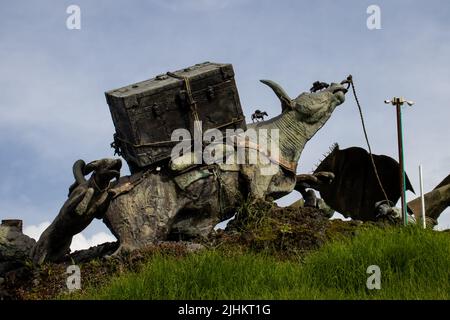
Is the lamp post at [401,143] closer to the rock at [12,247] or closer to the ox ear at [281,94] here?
the ox ear at [281,94]

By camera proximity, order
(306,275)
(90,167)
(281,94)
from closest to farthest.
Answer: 1. (306,275)
2. (90,167)
3. (281,94)

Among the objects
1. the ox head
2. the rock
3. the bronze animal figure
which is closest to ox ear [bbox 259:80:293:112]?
the ox head

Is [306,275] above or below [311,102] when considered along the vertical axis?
below

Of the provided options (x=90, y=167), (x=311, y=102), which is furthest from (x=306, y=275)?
(x=311, y=102)

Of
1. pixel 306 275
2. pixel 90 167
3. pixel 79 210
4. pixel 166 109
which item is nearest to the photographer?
pixel 306 275

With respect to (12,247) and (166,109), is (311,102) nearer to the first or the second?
(166,109)

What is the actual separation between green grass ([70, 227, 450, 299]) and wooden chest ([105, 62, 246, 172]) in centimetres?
196

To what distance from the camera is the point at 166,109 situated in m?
14.2

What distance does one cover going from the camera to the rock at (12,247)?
13.6 m

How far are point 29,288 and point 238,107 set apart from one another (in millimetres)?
3694

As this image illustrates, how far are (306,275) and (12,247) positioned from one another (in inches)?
149

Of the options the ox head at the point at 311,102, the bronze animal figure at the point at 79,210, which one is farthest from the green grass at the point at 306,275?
the ox head at the point at 311,102

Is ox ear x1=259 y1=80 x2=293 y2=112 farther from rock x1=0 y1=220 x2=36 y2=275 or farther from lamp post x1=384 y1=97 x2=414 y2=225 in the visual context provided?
rock x1=0 y1=220 x2=36 y2=275

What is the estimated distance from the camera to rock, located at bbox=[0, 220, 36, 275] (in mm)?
13562
